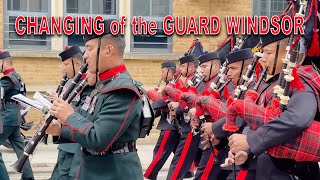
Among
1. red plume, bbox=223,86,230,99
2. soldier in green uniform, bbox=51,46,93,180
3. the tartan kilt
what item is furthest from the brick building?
the tartan kilt

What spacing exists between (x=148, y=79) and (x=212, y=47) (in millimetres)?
1647

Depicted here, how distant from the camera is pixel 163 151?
913cm

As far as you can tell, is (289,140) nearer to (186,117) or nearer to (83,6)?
(186,117)

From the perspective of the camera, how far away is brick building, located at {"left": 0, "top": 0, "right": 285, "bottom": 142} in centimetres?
1282

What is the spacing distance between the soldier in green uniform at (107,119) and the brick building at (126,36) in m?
8.71

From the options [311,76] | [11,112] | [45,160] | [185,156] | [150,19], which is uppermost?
[150,19]

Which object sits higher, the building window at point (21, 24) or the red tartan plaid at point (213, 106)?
the building window at point (21, 24)

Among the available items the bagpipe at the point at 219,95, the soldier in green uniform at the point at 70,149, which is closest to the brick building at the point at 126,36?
the soldier in green uniform at the point at 70,149

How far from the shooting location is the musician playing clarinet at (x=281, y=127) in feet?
11.8

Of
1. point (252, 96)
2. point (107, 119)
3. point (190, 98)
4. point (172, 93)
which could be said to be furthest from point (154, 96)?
point (107, 119)

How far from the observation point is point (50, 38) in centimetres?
1313

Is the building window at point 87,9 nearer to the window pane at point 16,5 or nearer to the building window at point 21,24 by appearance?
the building window at point 21,24

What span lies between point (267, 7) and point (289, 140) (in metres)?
11.1

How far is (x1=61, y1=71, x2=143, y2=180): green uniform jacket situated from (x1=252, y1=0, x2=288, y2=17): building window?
10.5 m
